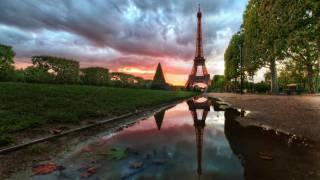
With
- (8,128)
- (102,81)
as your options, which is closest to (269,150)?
(8,128)

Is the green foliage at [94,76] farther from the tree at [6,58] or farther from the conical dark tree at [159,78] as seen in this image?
the conical dark tree at [159,78]

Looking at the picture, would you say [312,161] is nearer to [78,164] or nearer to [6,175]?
[78,164]

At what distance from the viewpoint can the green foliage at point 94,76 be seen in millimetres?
24227

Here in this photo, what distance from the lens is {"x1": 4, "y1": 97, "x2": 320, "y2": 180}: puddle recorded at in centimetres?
366

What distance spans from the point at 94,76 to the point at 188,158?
74.5ft

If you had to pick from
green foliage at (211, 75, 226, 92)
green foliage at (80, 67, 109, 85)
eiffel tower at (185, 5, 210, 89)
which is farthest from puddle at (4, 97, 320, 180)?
green foliage at (211, 75, 226, 92)

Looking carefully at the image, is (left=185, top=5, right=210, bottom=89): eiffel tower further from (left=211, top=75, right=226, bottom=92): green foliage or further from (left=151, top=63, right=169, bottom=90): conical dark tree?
(left=151, top=63, right=169, bottom=90): conical dark tree

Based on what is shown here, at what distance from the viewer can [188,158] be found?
14.8 ft

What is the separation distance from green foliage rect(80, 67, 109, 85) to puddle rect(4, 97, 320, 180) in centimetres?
1850

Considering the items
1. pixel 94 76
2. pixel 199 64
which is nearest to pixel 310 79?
pixel 94 76

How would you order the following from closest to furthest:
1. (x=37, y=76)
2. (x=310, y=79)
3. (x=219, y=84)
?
(x=37, y=76) < (x=310, y=79) < (x=219, y=84)

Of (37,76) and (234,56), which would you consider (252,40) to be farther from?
(37,76)

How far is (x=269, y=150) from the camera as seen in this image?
510 cm

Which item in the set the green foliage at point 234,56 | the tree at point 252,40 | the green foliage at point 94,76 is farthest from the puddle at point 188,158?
the green foliage at point 234,56
